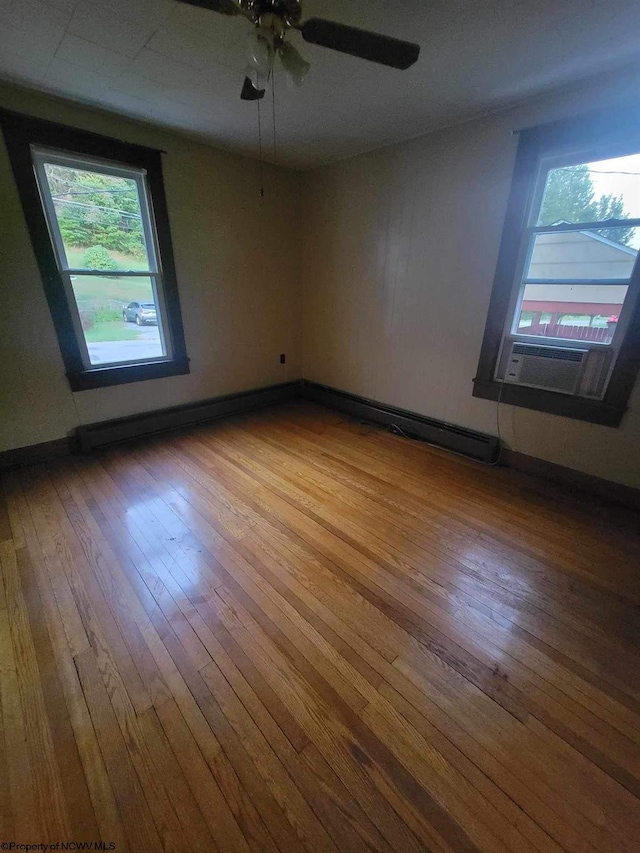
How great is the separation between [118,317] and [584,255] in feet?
11.9

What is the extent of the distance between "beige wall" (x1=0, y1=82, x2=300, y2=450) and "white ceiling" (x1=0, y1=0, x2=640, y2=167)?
15.8 inches

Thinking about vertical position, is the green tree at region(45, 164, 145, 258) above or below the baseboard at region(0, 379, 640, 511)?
above

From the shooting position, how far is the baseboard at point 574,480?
2.34 meters

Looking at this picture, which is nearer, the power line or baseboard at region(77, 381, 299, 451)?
the power line

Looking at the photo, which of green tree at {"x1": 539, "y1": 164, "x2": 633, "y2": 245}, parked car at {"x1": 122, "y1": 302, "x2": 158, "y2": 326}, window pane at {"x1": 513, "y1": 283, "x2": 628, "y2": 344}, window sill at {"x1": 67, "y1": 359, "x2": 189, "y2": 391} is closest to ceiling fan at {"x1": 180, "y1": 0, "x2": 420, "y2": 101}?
green tree at {"x1": 539, "y1": 164, "x2": 633, "y2": 245}

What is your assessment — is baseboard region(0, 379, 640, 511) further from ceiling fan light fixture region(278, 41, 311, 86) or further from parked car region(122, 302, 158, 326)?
ceiling fan light fixture region(278, 41, 311, 86)

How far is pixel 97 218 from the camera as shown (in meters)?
2.71

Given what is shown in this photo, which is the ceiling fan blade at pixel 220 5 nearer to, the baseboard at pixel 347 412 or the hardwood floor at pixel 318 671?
the hardwood floor at pixel 318 671

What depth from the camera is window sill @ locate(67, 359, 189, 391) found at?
287cm

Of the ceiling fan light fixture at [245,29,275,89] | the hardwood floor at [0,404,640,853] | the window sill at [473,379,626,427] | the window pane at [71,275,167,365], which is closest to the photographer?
the hardwood floor at [0,404,640,853]

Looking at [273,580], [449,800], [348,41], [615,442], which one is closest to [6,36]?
[348,41]

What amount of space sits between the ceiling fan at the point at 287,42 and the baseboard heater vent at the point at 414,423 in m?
2.46

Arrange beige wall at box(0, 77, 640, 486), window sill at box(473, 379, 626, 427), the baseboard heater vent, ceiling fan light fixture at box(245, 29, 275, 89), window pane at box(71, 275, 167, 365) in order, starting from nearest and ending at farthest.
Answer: ceiling fan light fixture at box(245, 29, 275, 89) → window sill at box(473, 379, 626, 427) → beige wall at box(0, 77, 640, 486) → window pane at box(71, 275, 167, 365) → the baseboard heater vent

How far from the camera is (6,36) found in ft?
5.68
